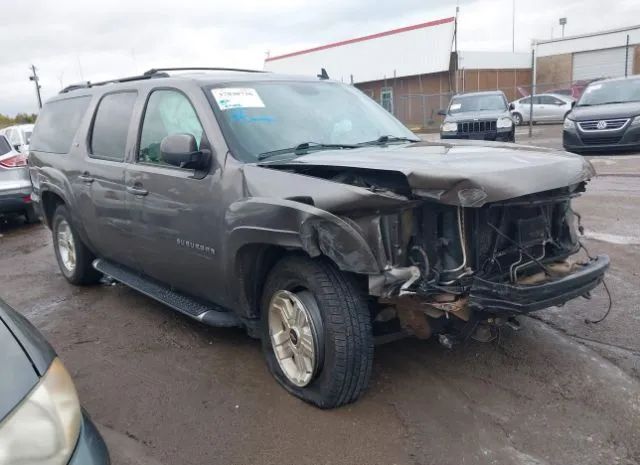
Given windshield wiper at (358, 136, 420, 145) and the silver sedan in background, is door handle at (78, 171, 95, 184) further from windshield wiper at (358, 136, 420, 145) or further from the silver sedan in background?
the silver sedan in background

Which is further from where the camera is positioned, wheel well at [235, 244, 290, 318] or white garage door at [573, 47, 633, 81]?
white garage door at [573, 47, 633, 81]

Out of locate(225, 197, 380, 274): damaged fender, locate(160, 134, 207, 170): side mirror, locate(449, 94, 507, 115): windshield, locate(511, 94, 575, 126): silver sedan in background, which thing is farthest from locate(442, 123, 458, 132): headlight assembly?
locate(511, 94, 575, 126): silver sedan in background

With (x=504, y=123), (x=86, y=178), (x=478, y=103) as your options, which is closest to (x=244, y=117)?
(x=86, y=178)

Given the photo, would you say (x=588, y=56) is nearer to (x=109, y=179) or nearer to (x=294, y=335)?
(x=109, y=179)

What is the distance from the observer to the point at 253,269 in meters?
3.46

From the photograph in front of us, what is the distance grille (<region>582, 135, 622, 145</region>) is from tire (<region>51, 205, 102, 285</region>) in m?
10.3

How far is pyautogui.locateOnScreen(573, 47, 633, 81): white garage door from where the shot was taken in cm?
3466

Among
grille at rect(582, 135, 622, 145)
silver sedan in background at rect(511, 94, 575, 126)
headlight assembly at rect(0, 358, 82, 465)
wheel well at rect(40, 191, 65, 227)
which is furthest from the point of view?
silver sedan in background at rect(511, 94, 575, 126)

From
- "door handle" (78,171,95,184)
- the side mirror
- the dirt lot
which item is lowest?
the dirt lot

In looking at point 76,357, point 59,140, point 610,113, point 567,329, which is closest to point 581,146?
point 610,113

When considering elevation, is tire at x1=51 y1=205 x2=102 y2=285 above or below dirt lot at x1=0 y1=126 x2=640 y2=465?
above

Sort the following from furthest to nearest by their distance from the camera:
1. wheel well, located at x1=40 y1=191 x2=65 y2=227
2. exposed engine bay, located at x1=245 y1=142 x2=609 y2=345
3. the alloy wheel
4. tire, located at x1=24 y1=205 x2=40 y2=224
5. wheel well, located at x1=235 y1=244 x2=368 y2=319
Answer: tire, located at x1=24 y1=205 x2=40 y2=224, wheel well, located at x1=40 y1=191 x2=65 y2=227, wheel well, located at x1=235 y1=244 x2=368 y2=319, the alloy wheel, exposed engine bay, located at x1=245 y1=142 x2=609 y2=345

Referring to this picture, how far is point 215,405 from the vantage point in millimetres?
3326

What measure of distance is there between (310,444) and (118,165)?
269cm
